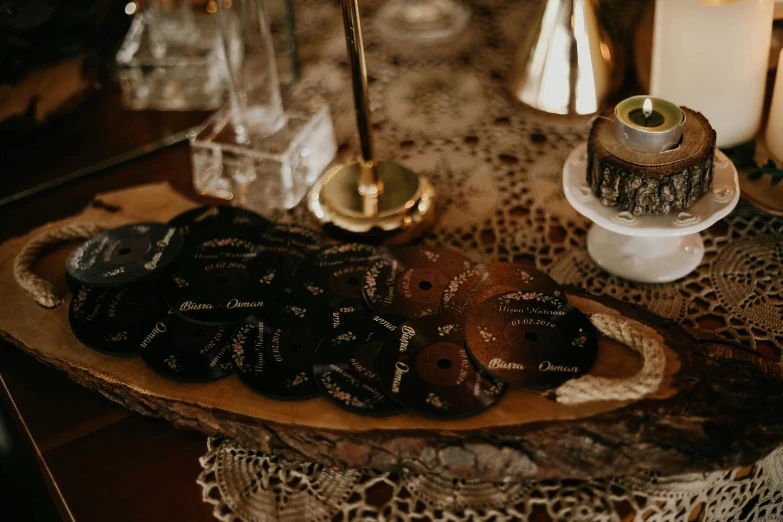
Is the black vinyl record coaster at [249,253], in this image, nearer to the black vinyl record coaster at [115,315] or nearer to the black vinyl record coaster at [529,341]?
the black vinyl record coaster at [115,315]

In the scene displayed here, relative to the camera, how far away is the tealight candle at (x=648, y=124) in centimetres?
57

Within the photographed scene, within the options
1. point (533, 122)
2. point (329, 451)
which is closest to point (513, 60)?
point (533, 122)

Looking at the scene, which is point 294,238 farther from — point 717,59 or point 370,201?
point 717,59

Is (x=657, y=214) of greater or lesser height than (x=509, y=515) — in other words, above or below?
above

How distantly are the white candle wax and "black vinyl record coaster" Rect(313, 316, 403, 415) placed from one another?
0.41m

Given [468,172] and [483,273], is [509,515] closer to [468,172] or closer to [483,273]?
[483,273]

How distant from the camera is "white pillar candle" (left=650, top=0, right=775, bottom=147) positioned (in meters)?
0.66

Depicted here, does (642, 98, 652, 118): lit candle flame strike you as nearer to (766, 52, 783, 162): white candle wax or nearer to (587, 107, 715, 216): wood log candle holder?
(587, 107, 715, 216): wood log candle holder

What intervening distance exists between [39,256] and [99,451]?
22 cm

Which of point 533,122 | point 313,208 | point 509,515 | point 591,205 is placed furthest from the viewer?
point 533,122

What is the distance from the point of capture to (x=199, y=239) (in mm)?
667

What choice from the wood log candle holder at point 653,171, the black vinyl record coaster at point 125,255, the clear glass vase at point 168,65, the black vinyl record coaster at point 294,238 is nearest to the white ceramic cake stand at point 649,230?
the wood log candle holder at point 653,171

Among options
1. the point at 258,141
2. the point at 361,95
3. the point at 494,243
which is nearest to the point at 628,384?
the point at 494,243

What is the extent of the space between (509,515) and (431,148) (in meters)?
0.45
